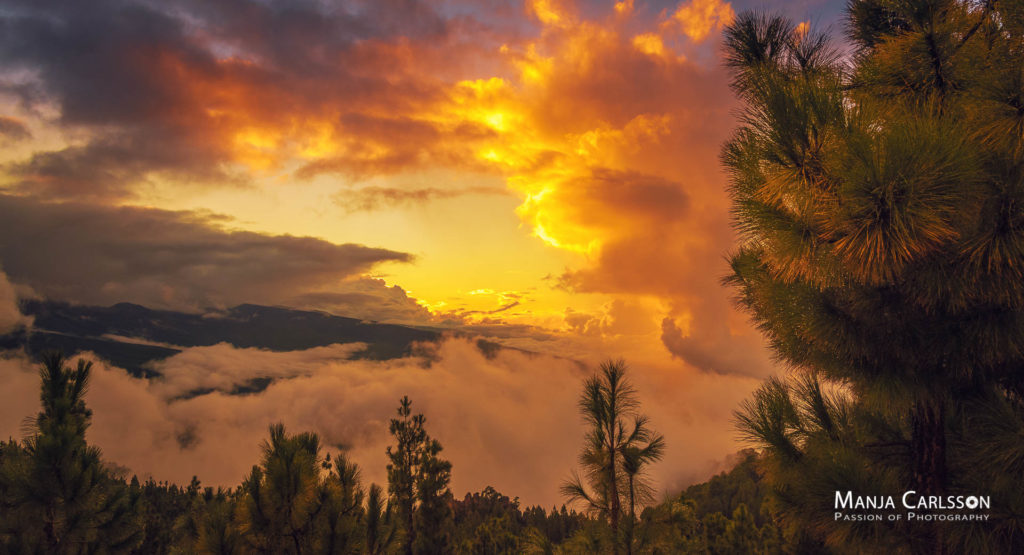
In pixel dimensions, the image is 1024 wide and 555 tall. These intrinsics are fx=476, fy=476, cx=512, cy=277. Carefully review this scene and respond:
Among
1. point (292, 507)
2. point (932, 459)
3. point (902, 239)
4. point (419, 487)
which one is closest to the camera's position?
point (902, 239)

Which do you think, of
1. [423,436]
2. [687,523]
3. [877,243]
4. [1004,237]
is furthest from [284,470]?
[423,436]

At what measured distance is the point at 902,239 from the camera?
11.2 feet

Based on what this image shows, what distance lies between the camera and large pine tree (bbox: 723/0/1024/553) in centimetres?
345

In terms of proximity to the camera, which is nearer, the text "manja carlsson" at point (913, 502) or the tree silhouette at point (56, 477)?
the text "manja carlsson" at point (913, 502)

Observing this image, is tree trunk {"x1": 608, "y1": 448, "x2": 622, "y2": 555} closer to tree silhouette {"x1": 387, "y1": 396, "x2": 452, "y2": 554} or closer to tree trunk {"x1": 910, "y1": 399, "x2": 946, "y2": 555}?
tree trunk {"x1": 910, "y1": 399, "x2": 946, "y2": 555}

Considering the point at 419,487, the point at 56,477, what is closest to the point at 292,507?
the point at 56,477

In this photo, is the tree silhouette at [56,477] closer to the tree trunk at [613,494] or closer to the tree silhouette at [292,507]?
the tree silhouette at [292,507]

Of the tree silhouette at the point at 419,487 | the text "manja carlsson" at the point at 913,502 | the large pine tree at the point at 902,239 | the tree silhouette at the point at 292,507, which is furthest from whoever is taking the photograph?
the tree silhouette at the point at 419,487

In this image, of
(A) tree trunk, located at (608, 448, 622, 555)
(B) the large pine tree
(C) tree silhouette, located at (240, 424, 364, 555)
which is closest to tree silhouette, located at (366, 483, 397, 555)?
(C) tree silhouette, located at (240, 424, 364, 555)

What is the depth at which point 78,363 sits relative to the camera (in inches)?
328

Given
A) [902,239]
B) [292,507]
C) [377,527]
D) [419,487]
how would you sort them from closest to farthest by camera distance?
[902,239], [292,507], [377,527], [419,487]

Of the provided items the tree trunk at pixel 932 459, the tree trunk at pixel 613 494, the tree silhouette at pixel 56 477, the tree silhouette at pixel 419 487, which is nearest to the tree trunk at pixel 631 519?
the tree trunk at pixel 613 494

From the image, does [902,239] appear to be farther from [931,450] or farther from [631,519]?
[631,519]

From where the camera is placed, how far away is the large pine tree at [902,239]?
3453mm
